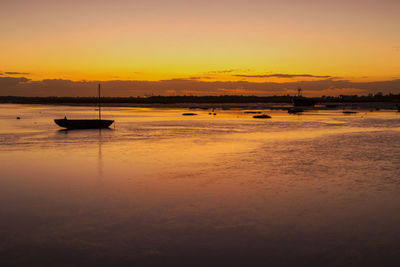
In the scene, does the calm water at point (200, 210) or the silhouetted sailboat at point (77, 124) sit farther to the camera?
the silhouetted sailboat at point (77, 124)

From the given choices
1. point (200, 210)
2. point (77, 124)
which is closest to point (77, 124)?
point (77, 124)

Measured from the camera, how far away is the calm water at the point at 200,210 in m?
6.59

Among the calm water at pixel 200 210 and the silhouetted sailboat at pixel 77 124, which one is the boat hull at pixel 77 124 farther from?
the calm water at pixel 200 210

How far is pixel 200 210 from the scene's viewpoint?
9.15m

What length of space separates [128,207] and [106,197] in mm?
1329

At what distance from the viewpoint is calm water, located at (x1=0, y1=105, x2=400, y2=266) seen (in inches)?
260

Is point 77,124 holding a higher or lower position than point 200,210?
higher

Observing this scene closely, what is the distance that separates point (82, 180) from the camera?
12719 mm

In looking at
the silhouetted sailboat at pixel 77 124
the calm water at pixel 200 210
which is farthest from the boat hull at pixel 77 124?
the calm water at pixel 200 210

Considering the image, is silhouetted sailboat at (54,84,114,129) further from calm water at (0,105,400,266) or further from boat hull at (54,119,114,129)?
calm water at (0,105,400,266)

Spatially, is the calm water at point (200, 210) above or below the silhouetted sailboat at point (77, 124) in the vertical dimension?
below

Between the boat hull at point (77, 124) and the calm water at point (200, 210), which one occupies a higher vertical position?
the boat hull at point (77, 124)

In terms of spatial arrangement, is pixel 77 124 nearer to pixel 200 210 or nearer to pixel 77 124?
pixel 77 124

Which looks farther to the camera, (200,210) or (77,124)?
(77,124)
